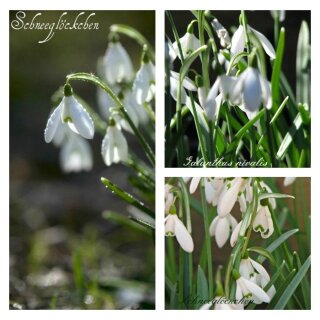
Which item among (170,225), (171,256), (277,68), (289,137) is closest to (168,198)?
(170,225)

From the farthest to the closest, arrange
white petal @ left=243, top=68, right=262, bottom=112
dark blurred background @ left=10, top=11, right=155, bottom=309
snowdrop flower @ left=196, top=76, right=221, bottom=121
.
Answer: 1. dark blurred background @ left=10, top=11, right=155, bottom=309
2. snowdrop flower @ left=196, top=76, right=221, bottom=121
3. white petal @ left=243, top=68, right=262, bottom=112

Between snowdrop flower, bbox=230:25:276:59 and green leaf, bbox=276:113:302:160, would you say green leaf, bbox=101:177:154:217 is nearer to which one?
green leaf, bbox=276:113:302:160

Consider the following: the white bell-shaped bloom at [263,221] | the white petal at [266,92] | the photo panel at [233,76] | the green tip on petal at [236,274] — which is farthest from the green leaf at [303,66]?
the green tip on petal at [236,274]

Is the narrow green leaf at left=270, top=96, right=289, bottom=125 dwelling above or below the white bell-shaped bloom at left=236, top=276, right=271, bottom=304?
above

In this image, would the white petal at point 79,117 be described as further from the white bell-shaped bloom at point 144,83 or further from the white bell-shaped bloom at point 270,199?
the white bell-shaped bloom at point 270,199

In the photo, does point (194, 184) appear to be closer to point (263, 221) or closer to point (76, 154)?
point (263, 221)

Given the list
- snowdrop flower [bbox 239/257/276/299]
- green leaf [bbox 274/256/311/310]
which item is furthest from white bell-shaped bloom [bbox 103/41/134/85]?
green leaf [bbox 274/256/311/310]

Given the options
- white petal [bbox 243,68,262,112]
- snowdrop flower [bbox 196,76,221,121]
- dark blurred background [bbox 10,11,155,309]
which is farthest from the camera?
dark blurred background [bbox 10,11,155,309]
